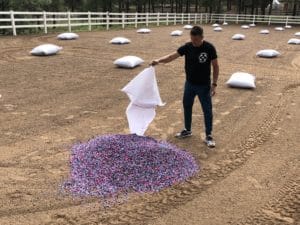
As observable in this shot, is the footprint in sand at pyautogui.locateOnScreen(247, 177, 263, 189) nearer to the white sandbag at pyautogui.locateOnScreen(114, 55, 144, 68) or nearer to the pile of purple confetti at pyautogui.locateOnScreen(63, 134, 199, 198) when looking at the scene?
the pile of purple confetti at pyautogui.locateOnScreen(63, 134, 199, 198)

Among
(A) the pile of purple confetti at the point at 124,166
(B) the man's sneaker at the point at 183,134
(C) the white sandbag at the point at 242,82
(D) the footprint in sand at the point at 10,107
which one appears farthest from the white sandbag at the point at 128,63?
(A) the pile of purple confetti at the point at 124,166

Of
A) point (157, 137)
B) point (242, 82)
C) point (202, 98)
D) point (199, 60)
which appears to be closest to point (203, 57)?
point (199, 60)

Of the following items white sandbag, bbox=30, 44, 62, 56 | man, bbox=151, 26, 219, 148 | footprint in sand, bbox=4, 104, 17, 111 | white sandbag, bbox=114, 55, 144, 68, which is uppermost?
man, bbox=151, 26, 219, 148

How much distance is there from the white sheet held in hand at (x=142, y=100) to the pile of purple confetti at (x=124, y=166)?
27cm

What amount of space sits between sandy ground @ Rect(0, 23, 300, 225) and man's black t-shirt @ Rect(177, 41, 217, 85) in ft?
3.74

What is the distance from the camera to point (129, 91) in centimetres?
647

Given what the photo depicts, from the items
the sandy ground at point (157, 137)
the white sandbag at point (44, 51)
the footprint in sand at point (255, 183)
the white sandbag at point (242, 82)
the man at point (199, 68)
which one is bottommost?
the footprint in sand at point (255, 183)

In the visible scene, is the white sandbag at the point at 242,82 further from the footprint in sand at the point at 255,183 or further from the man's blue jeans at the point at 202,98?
the footprint in sand at the point at 255,183

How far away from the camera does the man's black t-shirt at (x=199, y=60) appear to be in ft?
19.7

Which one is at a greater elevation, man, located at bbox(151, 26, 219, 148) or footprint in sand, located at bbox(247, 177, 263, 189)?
man, located at bbox(151, 26, 219, 148)

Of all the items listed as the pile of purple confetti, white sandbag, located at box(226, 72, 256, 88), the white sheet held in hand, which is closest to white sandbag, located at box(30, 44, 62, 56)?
white sandbag, located at box(226, 72, 256, 88)

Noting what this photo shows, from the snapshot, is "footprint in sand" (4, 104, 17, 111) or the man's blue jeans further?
"footprint in sand" (4, 104, 17, 111)

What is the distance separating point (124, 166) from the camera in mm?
5285

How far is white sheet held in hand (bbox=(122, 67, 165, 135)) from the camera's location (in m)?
6.37
